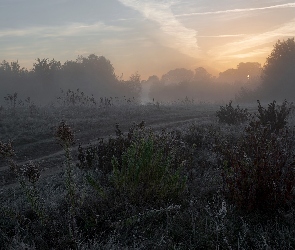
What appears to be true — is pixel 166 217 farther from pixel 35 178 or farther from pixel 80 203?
pixel 35 178

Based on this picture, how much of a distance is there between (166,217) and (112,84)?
6496 cm

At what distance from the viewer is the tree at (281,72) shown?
45.5 metres

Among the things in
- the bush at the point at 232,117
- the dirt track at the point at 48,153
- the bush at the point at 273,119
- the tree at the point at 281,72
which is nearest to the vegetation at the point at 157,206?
the dirt track at the point at 48,153

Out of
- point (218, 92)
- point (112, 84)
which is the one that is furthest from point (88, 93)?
point (218, 92)

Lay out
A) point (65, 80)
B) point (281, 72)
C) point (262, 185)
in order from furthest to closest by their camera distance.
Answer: point (65, 80) → point (281, 72) → point (262, 185)

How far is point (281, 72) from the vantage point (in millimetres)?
46219

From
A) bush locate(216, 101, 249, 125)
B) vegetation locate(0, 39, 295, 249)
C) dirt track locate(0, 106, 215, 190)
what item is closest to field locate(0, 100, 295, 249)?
vegetation locate(0, 39, 295, 249)

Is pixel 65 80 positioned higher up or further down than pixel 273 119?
higher up

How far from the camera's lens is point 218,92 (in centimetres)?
6519

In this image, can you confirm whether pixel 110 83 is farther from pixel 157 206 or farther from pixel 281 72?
pixel 157 206

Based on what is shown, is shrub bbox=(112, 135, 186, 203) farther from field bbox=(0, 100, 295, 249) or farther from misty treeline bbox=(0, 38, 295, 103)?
misty treeline bbox=(0, 38, 295, 103)

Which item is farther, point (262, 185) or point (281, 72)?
point (281, 72)

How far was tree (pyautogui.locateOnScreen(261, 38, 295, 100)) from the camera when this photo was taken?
149 feet

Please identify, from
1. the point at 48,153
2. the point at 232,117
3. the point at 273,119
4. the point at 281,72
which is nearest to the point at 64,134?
the point at 273,119
